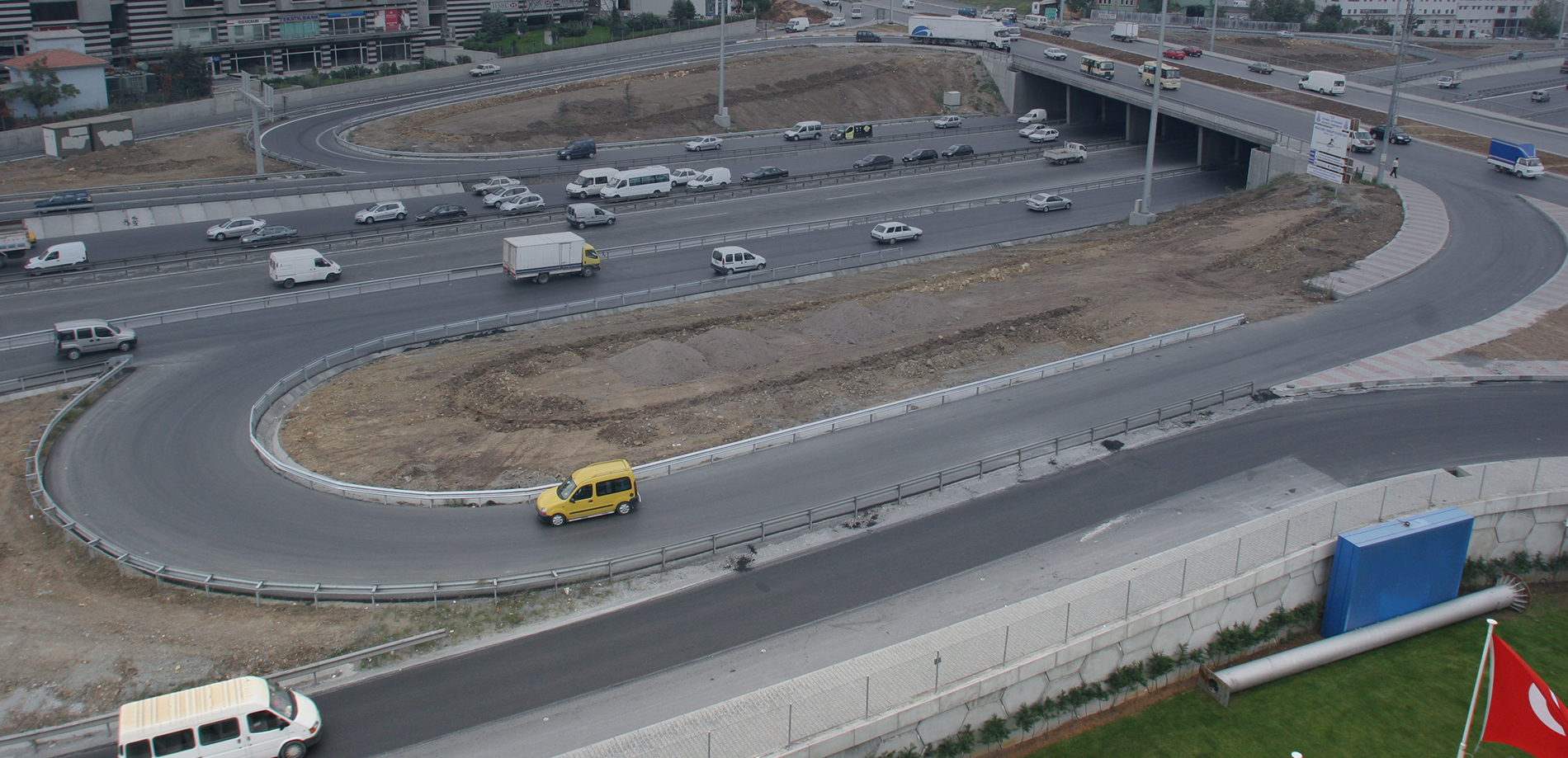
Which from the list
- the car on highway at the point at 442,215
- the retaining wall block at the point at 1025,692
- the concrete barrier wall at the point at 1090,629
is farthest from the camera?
the car on highway at the point at 442,215

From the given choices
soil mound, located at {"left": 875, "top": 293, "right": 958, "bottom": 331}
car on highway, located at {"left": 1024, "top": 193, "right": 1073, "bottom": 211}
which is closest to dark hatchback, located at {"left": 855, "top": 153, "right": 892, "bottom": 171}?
car on highway, located at {"left": 1024, "top": 193, "right": 1073, "bottom": 211}

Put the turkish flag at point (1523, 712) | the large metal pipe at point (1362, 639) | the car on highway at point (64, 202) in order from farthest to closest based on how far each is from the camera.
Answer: the car on highway at point (64, 202), the large metal pipe at point (1362, 639), the turkish flag at point (1523, 712)

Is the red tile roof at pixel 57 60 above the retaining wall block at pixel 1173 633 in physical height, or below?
above

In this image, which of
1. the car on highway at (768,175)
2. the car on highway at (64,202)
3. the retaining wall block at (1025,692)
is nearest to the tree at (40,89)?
the car on highway at (64,202)

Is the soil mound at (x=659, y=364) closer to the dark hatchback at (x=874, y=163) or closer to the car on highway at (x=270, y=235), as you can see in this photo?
the car on highway at (x=270, y=235)

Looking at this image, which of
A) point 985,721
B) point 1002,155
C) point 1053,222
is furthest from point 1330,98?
point 985,721

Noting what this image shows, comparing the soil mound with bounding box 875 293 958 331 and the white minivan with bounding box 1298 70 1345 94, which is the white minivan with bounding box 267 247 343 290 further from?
the white minivan with bounding box 1298 70 1345 94
